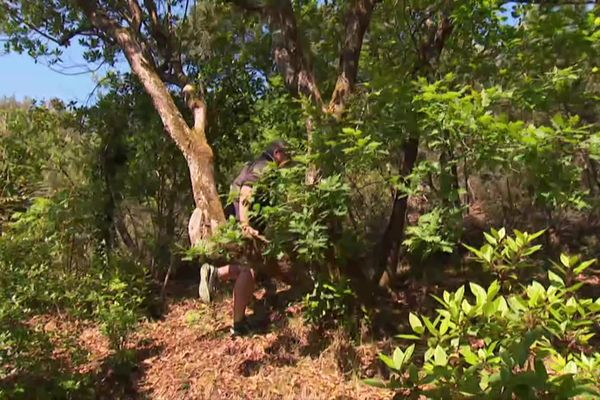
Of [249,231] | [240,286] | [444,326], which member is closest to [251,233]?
[249,231]

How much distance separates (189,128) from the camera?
5738mm

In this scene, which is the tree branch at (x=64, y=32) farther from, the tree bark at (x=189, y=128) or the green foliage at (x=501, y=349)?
the green foliage at (x=501, y=349)

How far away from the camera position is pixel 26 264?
5.17 metres

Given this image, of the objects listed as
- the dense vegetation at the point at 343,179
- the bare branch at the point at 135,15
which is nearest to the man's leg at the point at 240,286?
the dense vegetation at the point at 343,179

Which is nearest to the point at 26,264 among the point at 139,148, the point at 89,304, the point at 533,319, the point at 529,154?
the point at 89,304

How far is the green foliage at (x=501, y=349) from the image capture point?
64.0 inches

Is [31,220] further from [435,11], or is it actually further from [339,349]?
[435,11]

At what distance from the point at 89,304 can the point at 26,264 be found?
1174 millimetres

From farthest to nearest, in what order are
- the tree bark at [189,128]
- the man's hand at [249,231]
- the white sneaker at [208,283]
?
the white sneaker at [208,283]
the tree bark at [189,128]
the man's hand at [249,231]

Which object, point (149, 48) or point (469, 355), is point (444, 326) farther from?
point (149, 48)

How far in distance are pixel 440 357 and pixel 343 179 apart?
8.49ft

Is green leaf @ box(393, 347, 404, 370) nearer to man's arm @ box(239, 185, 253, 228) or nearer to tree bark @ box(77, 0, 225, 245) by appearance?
man's arm @ box(239, 185, 253, 228)

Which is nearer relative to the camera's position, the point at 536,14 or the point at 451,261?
the point at 536,14

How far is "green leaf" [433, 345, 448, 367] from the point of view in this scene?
1.75 m
